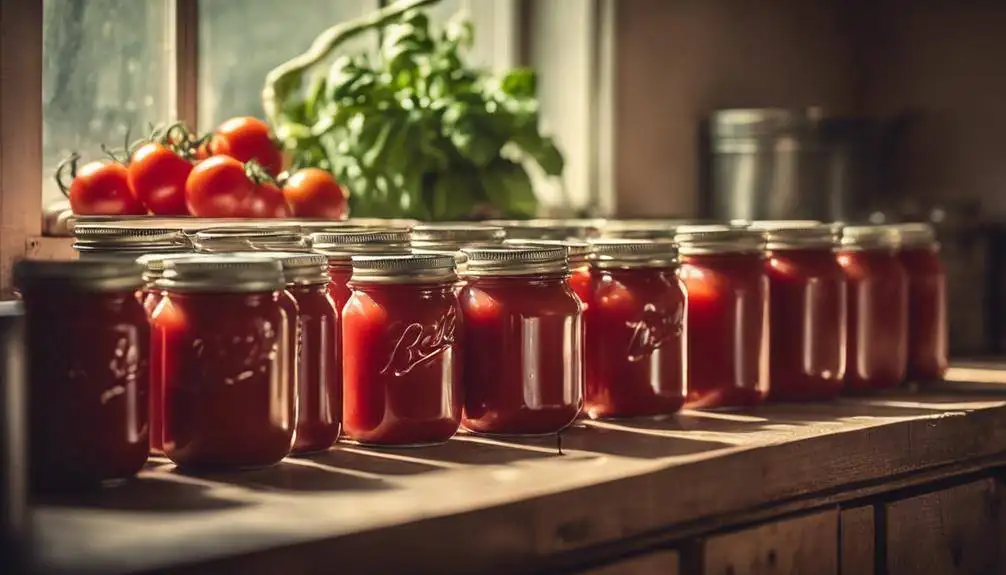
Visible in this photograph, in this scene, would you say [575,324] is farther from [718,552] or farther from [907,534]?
[907,534]

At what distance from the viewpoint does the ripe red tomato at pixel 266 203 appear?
1.72m

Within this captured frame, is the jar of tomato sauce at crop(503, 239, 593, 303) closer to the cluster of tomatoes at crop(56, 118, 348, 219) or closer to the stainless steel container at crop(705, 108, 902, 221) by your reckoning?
the cluster of tomatoes at crop(56, 118, 348, 219)

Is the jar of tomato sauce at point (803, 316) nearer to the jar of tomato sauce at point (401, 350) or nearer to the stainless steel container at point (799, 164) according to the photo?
the jar of tomato sauce at point (401, 350)

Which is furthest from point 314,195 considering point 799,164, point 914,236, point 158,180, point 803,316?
point 799,164

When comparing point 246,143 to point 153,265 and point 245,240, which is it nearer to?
point 245,240

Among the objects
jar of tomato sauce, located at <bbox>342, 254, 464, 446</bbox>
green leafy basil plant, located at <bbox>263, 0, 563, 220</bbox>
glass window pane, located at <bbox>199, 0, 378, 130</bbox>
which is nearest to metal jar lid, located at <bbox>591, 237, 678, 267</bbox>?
jar of tomato sauce, located at <bbox>342, 254, 464, 446</bbox>

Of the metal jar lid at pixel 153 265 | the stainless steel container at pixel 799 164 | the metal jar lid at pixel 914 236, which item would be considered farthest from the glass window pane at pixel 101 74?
the stainless steel container at pixel 799 164

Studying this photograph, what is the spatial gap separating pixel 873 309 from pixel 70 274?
3.36 feet

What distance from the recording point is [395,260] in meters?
1.25

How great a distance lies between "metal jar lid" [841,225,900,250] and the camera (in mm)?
1716

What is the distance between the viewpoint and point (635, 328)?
1438 mm

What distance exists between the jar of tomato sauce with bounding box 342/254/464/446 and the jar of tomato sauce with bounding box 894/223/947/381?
0.78 metres

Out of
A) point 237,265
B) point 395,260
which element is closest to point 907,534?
point 395,260

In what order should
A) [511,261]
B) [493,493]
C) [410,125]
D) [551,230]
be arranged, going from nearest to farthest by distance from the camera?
[493,493] → [511,261] → [551,230] → [410,125]
